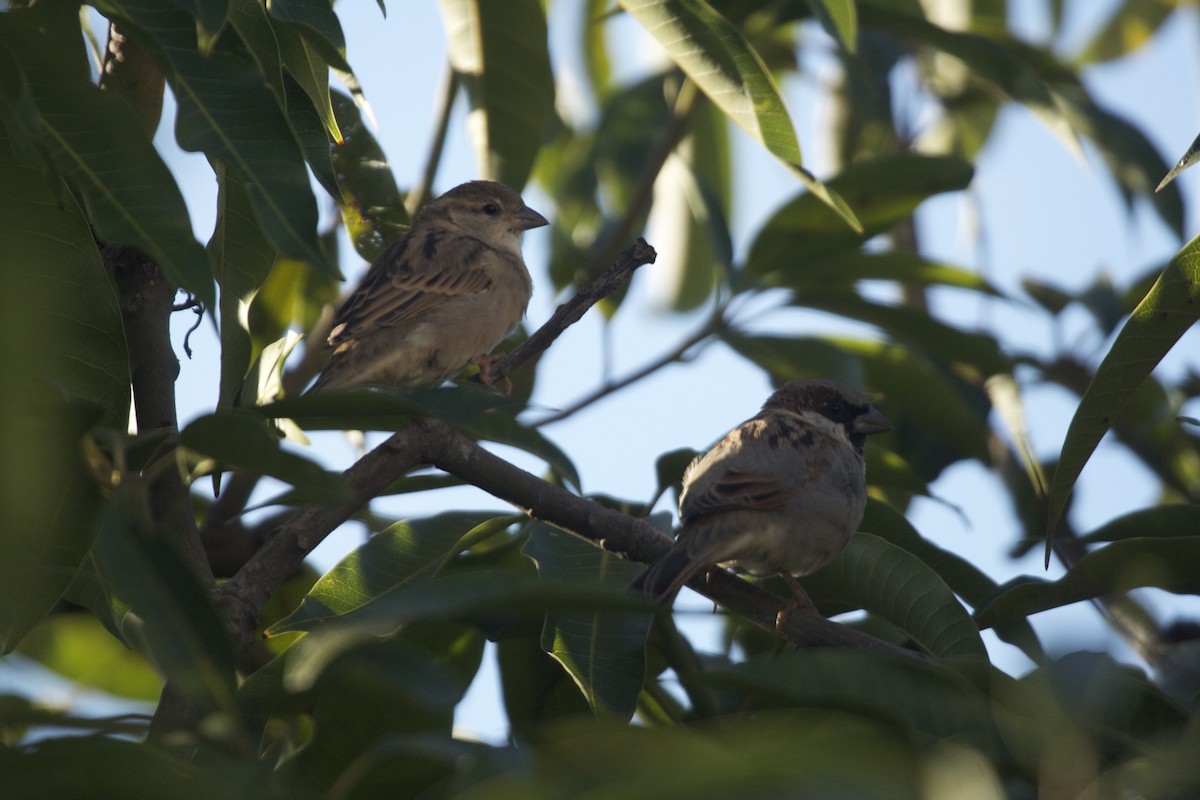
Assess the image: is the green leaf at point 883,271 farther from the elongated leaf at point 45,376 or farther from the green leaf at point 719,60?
the elongated leaf at point 45,376

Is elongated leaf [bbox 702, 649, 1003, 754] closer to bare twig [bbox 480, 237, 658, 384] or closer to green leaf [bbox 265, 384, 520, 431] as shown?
green leaf [bbox 265, 384, 520, 431]

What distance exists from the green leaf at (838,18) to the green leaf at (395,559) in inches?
56.7

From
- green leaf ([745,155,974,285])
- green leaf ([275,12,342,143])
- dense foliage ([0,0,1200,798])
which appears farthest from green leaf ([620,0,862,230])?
green leaf ([745,155,974,285])

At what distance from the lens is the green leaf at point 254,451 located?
204cm

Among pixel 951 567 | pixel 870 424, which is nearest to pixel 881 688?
pixel 951 567

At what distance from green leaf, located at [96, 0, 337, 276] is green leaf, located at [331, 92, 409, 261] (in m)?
1.39

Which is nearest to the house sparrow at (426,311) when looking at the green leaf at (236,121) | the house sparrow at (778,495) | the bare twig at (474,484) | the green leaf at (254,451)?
the house sparrow at (778,495)

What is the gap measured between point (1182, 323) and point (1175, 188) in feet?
8.59

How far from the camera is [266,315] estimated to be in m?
4.87

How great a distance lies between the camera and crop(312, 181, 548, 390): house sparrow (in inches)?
201

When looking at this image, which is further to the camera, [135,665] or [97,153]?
[135,665]

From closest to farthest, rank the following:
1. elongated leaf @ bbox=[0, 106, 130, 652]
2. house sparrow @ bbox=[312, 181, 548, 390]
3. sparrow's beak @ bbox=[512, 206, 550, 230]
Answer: elongated leaf @ bbox=[0, 106, 130, 652] < house sparrow @ bbox=[312, 181, 548, 390] < sparrow's beak @ bbox=[512, 206, 550, 230]

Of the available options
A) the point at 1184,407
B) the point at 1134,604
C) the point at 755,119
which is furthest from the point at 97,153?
the point at 1184,407

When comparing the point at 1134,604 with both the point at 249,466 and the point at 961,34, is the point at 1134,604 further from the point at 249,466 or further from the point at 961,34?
the point at 249,466
